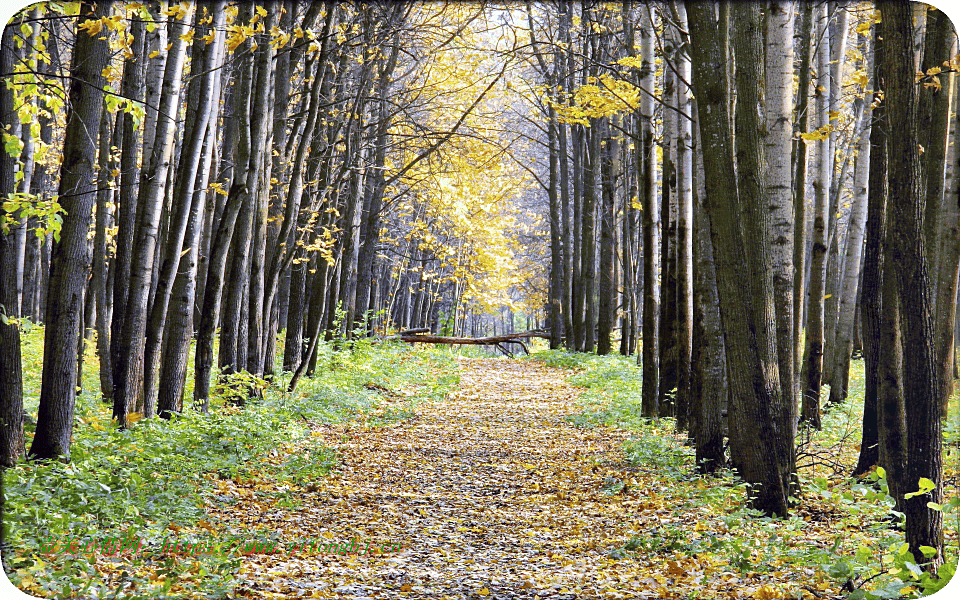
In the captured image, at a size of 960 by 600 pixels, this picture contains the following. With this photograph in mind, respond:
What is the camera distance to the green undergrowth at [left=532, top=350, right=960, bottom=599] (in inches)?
141

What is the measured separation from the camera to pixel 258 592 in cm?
357

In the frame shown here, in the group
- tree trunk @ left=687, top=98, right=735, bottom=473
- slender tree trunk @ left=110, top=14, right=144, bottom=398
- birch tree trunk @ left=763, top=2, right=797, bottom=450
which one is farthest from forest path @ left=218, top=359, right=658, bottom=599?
slender tree trunk @ left=110, top=14, right=144, bottom=398

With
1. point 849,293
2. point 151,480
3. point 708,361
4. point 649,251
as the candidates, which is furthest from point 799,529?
point 849,293

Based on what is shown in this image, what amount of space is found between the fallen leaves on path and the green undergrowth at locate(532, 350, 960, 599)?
0.07 meters

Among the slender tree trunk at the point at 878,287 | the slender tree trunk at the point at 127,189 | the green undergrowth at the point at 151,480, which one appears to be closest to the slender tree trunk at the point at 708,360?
the slender tree trunk at the point at 878,287

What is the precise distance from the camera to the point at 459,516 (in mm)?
5516

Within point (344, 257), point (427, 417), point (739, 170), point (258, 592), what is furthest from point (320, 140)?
point (258, 592)

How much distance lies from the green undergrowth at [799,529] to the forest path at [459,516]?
0.32 meters

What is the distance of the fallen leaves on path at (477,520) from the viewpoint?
384 cm

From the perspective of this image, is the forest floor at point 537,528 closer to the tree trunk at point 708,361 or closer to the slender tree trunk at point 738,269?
the tree trunk at point 708,361

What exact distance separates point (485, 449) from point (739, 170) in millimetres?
4824

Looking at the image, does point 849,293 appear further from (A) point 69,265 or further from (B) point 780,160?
(A) point 69,265

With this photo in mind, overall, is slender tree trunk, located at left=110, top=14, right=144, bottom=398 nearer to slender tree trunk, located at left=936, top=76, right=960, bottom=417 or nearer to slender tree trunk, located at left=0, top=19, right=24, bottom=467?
slender tree trunk, located at left=0, top=19, right=24, bottom=467

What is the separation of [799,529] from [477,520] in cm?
240
